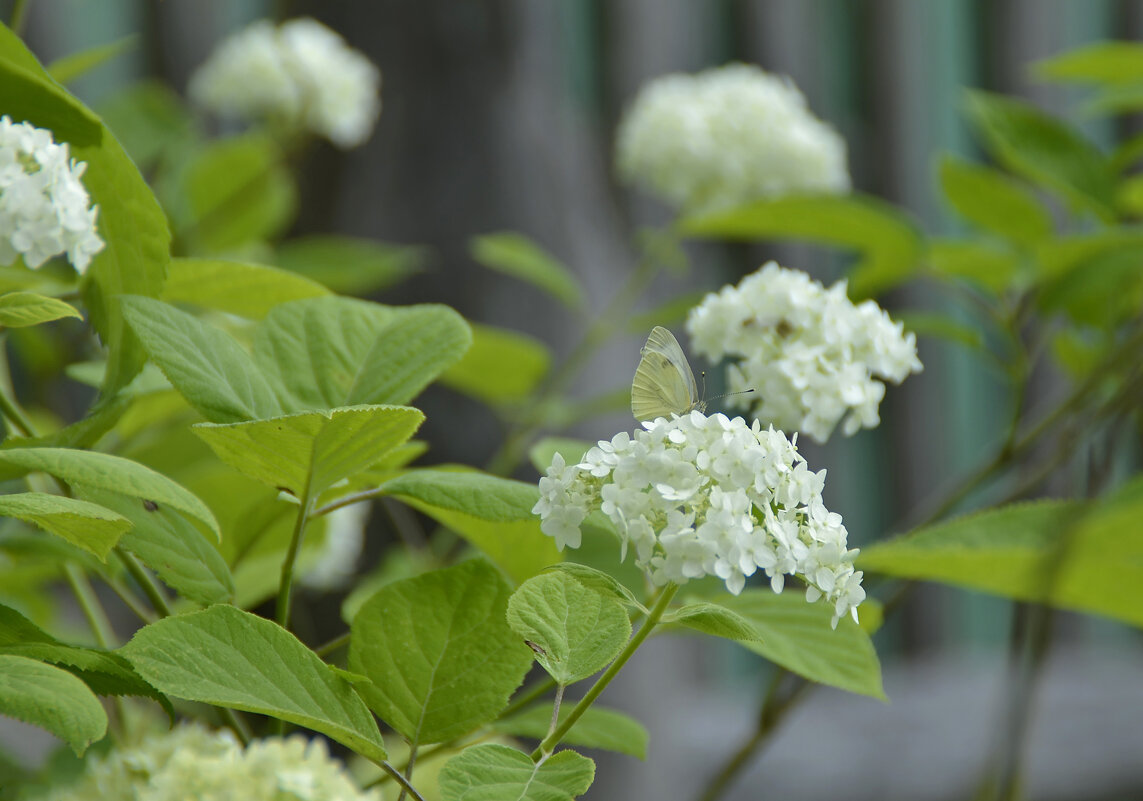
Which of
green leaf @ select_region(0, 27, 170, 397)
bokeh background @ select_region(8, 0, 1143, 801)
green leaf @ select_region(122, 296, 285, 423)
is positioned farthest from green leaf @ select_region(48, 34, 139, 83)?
bokeh background @ select_region(8, 0, 1143, 801)

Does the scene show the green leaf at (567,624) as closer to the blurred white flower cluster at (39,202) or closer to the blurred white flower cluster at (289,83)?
the blurred white flower cluster at (39,202)

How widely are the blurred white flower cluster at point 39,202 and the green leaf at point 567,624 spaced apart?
0.22 meters

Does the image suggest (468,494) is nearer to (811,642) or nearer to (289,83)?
(811,642)

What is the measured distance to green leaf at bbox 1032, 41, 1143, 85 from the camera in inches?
32.3

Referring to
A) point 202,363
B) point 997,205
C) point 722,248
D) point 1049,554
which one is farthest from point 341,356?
point 722,248

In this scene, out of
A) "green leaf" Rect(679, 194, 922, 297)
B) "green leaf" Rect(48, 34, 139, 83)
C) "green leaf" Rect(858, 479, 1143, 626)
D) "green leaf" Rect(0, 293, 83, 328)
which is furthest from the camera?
"green leaf" Rect(679, 194, 922, 297)

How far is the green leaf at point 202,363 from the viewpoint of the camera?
35 cm

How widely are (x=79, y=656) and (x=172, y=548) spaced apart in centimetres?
5

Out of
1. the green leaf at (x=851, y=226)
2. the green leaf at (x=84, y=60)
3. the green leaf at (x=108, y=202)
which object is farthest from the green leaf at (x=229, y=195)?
the green leaf at (x=108, y=202)

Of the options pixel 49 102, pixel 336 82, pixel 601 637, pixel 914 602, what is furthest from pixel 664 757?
pixel 49 102

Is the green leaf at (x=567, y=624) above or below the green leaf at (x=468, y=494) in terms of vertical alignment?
below

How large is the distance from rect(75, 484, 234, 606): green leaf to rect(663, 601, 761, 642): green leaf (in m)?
0.17

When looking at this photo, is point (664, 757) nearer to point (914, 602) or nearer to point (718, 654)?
point (718, 654)

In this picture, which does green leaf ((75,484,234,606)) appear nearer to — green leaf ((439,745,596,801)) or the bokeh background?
green leaf ((439,745,596,801))
